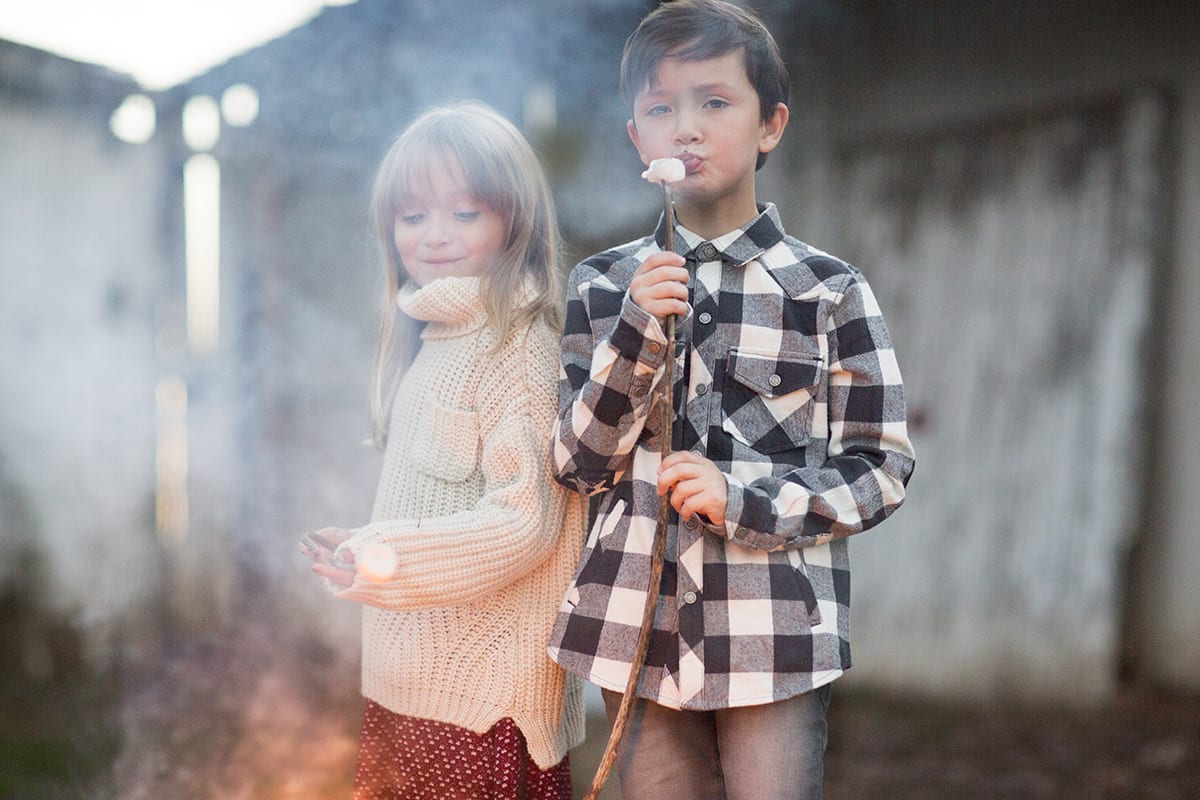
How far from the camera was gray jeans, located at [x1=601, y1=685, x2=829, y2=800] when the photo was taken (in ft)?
4.78

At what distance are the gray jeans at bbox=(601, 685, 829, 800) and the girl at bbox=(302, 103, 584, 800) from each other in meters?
0.21

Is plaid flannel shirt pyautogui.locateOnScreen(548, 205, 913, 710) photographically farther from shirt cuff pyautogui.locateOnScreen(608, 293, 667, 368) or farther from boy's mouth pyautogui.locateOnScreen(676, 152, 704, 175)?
boy's mouth pyautogui.locateOnScreen(676, 152, 704, 175)

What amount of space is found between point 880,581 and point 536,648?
229 centimetres

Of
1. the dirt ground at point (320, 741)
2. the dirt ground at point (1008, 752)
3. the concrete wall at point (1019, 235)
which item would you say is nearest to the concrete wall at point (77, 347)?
the dirt ground at point (320, 741)

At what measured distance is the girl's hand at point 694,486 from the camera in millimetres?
1389

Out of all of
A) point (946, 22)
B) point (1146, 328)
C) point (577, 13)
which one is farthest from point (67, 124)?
point (1146, 328)

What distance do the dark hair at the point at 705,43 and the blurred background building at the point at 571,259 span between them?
6.36 feet

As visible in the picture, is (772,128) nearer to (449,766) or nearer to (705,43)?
(705,43)

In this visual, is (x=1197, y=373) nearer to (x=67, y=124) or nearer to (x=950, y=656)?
(x=950, y=656)

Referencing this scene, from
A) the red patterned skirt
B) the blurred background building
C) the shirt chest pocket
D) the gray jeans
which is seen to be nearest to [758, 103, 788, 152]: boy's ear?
the shirt chest pocket

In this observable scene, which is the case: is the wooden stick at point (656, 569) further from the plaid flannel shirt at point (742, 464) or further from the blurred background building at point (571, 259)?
the blurred background building at point (571, 259)

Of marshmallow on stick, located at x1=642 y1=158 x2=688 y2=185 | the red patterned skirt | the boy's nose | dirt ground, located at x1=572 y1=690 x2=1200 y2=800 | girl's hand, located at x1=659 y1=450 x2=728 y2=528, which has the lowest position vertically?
dirt ground, located at x1=572 y1=690 x2=1200 y2=800

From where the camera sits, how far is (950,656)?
11.9ft

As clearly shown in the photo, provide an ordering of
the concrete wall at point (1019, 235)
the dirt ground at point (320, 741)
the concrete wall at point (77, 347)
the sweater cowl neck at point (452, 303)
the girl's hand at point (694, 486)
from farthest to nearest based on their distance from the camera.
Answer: the concrete wall at point (77, 347) < the concrete wall at point (1019, 235) < the dirt ground at point (320, 741) < the sweater cowl neck at point (452, 303) < the girl's hand at point (694, 486)
